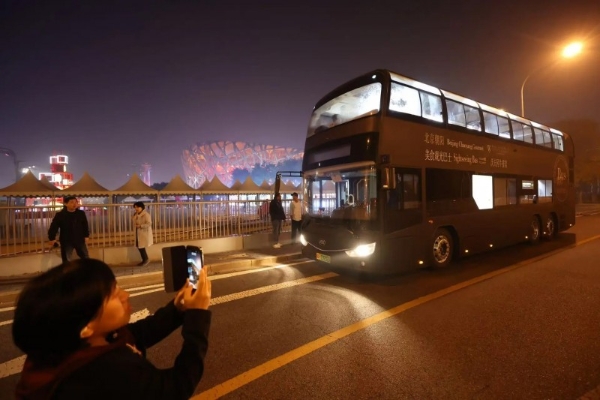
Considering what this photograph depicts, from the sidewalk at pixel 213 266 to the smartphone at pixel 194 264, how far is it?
4.56m

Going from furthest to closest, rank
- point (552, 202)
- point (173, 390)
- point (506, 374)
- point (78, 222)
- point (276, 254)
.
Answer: point (552, 202) → point (276, 254) → point (78, 222) → point (506, 374) → point (173, 390)

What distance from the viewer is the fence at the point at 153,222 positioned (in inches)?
314

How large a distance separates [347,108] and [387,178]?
Result: 2.07 m

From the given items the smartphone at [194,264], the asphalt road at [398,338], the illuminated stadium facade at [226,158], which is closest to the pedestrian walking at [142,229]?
the asphalt road at [398,338]

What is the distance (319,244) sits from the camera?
7.39 metres

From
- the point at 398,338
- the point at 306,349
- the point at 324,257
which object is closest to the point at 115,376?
the point at 306,349

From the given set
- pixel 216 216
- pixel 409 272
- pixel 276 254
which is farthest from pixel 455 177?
pixel 216 216

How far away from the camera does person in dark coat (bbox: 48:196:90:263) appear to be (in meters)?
7.09

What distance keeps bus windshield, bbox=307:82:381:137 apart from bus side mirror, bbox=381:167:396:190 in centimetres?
121

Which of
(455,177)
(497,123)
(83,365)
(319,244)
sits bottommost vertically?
(319,244)

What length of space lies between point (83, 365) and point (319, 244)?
6.32m

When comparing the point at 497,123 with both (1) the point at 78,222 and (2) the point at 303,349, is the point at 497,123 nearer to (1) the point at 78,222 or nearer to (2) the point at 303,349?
(2) the point at 303,349

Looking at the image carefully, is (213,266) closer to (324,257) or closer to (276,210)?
(324,257)

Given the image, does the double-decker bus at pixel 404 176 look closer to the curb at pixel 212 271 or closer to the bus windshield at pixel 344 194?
the bus windshield at pixel 344 194
